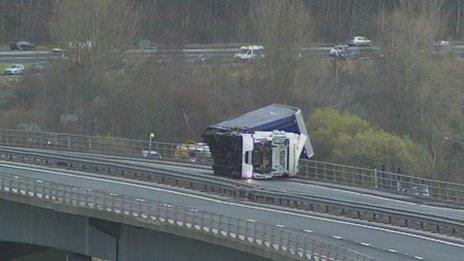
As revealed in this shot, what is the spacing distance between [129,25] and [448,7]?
113 ft

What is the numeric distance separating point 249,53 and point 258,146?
121ft

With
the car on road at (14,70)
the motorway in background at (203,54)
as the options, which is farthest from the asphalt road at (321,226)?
the car on road at (14,70)

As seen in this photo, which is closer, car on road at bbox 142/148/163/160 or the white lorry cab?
car on road at bbox 142/148/163/160

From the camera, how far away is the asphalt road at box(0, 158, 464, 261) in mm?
33000

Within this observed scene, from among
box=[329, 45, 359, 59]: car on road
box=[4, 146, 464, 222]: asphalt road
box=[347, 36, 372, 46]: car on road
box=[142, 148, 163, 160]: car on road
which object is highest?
box=[347, 36, 372, 46]: car on road

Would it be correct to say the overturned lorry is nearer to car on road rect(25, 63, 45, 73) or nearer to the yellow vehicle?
the yellow vehicle

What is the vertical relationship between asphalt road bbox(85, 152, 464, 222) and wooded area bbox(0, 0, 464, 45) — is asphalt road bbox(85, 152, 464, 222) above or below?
below

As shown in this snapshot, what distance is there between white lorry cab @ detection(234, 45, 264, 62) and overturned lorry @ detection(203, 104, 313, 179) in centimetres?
2725

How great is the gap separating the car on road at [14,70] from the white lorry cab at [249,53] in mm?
14119

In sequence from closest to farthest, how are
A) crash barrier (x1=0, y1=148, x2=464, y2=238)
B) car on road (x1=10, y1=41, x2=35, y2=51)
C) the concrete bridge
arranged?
1. the concrete bridge
2. crash barrier (x1=0, y1=148, x2=464, y2=238)
3. car on road (x1=10, y1=41, x2=35, y2=51)

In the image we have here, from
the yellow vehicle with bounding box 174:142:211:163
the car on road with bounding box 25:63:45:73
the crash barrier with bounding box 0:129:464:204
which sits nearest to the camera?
the crash barrier with bounding box 0:129:464:204

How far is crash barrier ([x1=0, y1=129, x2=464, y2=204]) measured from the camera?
156ft

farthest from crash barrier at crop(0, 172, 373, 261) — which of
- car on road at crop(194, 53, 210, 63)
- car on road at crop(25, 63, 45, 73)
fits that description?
car on road at crop(194, 53, 210, 63)

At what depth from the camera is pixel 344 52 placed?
91.1m
